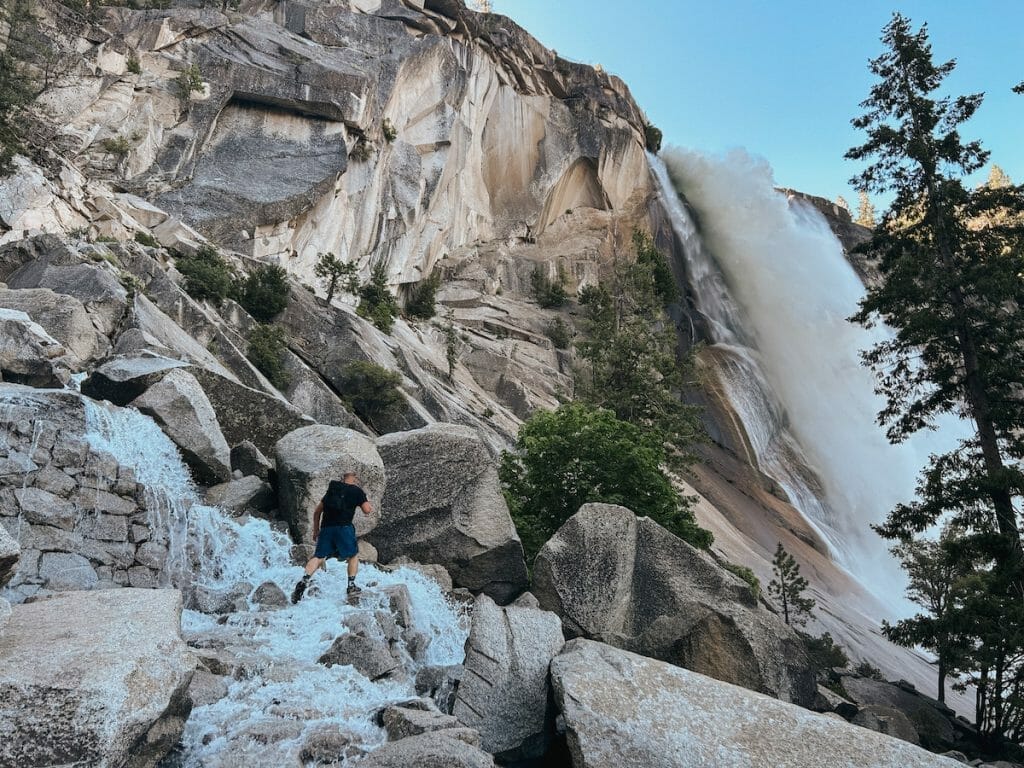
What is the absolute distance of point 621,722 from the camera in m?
6.17

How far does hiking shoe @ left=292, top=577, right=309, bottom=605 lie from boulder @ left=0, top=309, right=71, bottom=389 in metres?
6.40

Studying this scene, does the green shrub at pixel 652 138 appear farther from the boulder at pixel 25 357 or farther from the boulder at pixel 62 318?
the boulder at pixel 25 357

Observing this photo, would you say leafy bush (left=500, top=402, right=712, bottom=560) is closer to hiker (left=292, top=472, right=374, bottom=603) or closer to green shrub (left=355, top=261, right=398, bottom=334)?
hiker (left=292, top=472, right=374, bottom=603)

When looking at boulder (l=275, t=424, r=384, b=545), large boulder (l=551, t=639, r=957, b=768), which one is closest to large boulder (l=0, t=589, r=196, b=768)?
large boulder (l=551, t=639, r=957, b=768)

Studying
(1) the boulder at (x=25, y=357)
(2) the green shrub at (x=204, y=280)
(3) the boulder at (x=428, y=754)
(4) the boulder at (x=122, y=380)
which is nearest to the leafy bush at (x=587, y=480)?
(4) the boulder at (x=122, y=380)

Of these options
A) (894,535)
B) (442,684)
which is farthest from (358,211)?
(442,684)

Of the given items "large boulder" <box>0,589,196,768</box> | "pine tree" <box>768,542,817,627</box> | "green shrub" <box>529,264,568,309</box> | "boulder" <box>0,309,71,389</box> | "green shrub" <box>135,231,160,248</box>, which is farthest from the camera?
"green shrub" <box>529,264,568,309</box>

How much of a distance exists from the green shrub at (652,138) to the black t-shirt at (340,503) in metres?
62.8

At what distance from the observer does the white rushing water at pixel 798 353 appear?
40.9 metres

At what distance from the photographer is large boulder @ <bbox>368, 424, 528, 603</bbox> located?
479 inches

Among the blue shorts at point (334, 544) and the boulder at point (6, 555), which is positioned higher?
the blue shorts at point (334, 544)

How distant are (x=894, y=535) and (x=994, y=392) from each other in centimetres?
360

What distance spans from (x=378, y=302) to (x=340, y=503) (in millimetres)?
31546

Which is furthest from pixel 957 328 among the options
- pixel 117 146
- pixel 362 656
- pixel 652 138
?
pixel 652 138
